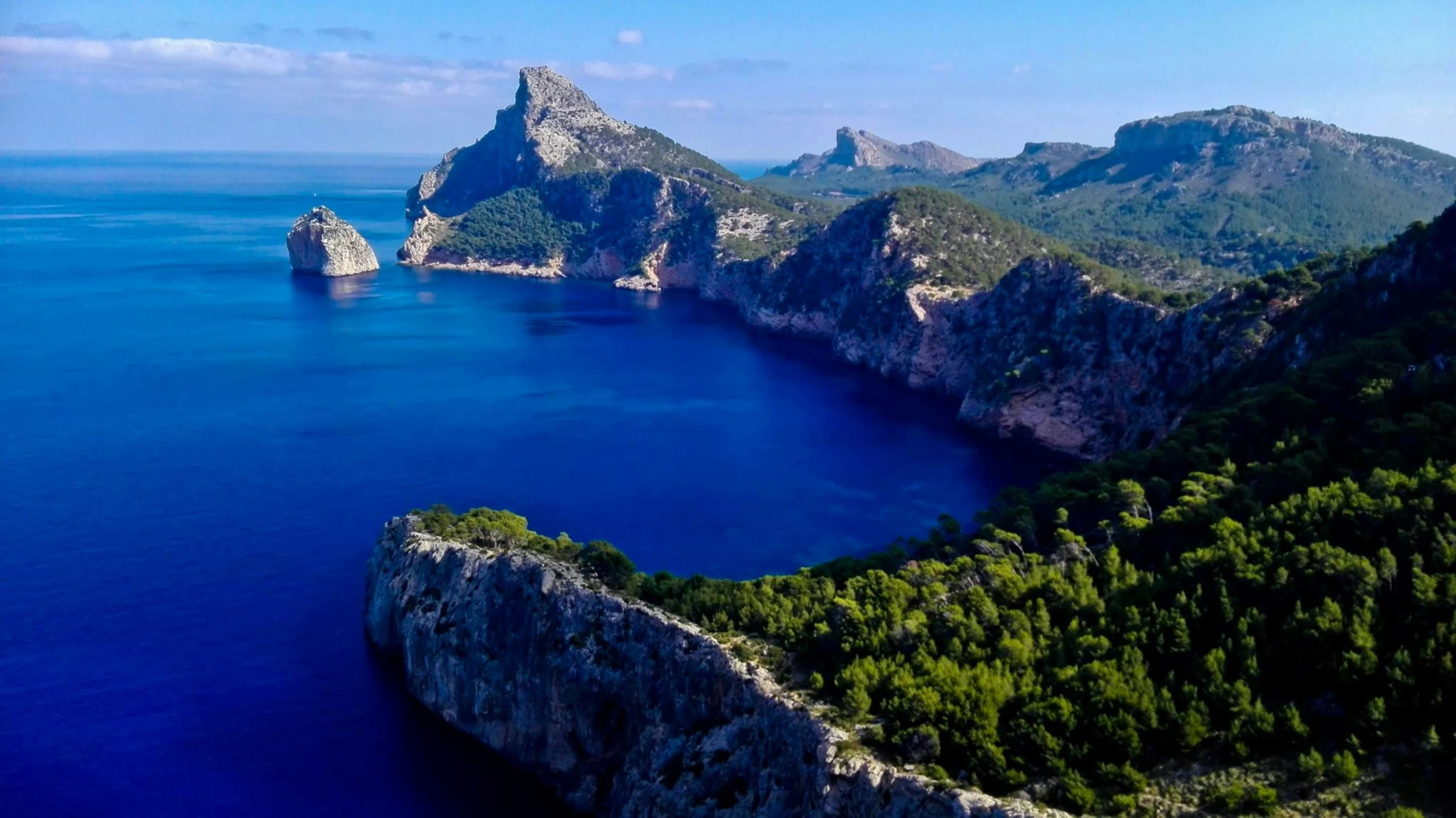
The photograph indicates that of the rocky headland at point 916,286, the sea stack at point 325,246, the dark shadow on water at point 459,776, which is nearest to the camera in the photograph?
the dark shadow on water at point 459,776

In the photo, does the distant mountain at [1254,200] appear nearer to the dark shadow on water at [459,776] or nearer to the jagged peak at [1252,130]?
the jagged peak at [1252,130]

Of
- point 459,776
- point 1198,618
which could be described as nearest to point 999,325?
point 1198,618

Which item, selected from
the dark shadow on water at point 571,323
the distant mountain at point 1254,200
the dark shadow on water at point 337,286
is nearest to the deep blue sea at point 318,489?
the dark shadow on water at point 571,323

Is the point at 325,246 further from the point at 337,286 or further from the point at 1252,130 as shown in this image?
the point at 1252,130

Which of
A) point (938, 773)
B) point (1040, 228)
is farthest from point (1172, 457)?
point (1040, 228)

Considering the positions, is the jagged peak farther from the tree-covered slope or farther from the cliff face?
the tree-covered slope

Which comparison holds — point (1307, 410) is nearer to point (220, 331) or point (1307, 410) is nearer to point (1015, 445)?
point (1015, 445)
